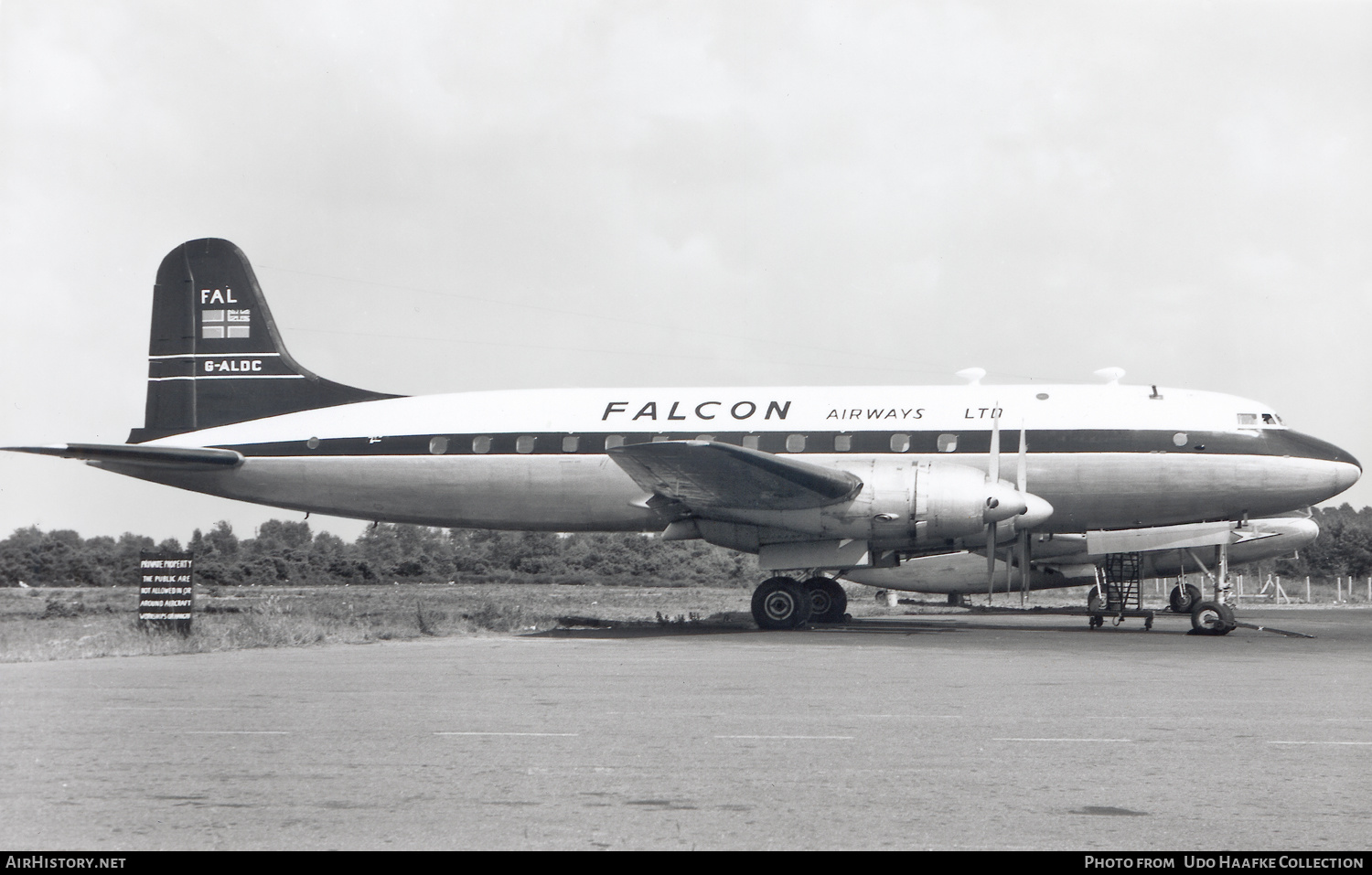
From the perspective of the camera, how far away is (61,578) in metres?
50.1

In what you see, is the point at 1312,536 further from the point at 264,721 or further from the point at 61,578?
the point at 61,578

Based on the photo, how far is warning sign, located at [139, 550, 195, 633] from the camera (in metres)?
15.7

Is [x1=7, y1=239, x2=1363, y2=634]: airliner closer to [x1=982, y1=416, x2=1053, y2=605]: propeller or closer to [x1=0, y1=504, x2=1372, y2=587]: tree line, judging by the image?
[x1=982, y1=416, x2=1053, y2=605]: propeller

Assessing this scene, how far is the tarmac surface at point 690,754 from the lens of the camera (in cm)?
479

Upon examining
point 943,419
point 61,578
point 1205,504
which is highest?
point 943,419

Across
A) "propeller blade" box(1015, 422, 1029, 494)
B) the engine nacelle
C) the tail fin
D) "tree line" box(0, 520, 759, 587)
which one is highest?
the tail fin

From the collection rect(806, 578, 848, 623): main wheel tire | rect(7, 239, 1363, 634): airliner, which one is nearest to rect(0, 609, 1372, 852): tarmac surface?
rect(7, 239, 1363, 634): airliner

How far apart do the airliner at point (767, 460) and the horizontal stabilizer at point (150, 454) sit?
0.03 meters

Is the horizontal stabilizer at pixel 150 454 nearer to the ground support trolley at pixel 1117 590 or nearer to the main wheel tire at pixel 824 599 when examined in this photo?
the main wheel tire at pixel 824 599

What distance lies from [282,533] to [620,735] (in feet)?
259

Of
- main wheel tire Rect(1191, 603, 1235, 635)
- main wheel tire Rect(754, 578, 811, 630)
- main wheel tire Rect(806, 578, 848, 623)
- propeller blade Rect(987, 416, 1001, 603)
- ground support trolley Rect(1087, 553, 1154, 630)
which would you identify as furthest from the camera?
main wheel tire Rect(806, 578, 848, 623)

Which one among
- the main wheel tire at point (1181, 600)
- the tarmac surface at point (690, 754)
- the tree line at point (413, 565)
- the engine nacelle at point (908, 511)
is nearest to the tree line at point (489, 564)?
the tree line at point (413, 565)

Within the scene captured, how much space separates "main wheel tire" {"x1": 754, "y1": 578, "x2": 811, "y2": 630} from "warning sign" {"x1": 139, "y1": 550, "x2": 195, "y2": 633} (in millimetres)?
7918
